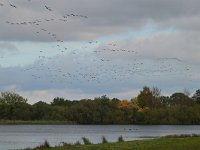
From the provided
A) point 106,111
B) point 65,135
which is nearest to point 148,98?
Answer: point 106,111

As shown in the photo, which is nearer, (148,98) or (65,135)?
(65,135)

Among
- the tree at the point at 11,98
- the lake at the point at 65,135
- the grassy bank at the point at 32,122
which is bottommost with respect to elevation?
the lake at the point at 65,135

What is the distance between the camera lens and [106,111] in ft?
563

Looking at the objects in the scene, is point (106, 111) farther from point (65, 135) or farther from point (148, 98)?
point (65, 135)

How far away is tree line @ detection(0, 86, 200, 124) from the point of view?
170m

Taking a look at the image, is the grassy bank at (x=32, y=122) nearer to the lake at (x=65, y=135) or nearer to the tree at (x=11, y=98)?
the tree at (x=11, y=98)

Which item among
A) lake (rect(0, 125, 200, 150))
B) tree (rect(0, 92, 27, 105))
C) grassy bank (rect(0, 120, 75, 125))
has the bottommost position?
lake (rect(0, 125, 200, 150))

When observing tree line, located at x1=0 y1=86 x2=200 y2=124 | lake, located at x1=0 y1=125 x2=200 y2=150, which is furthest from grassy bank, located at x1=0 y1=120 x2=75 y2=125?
lake, located at x1=0 y1=125 x2=200 y2=150

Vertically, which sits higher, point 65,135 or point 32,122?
point 32,122

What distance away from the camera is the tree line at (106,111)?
169625mm

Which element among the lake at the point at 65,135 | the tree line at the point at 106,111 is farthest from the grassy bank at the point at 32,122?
the lake at the point at 65,135

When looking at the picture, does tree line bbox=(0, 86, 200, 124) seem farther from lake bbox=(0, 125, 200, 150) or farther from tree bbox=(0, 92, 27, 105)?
lake bbox=(0, 125, 200, 150)

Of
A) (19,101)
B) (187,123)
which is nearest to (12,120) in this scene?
(19,101)

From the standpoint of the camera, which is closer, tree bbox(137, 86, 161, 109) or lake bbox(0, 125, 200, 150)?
lake bbox(0, 125, 200, 150)
